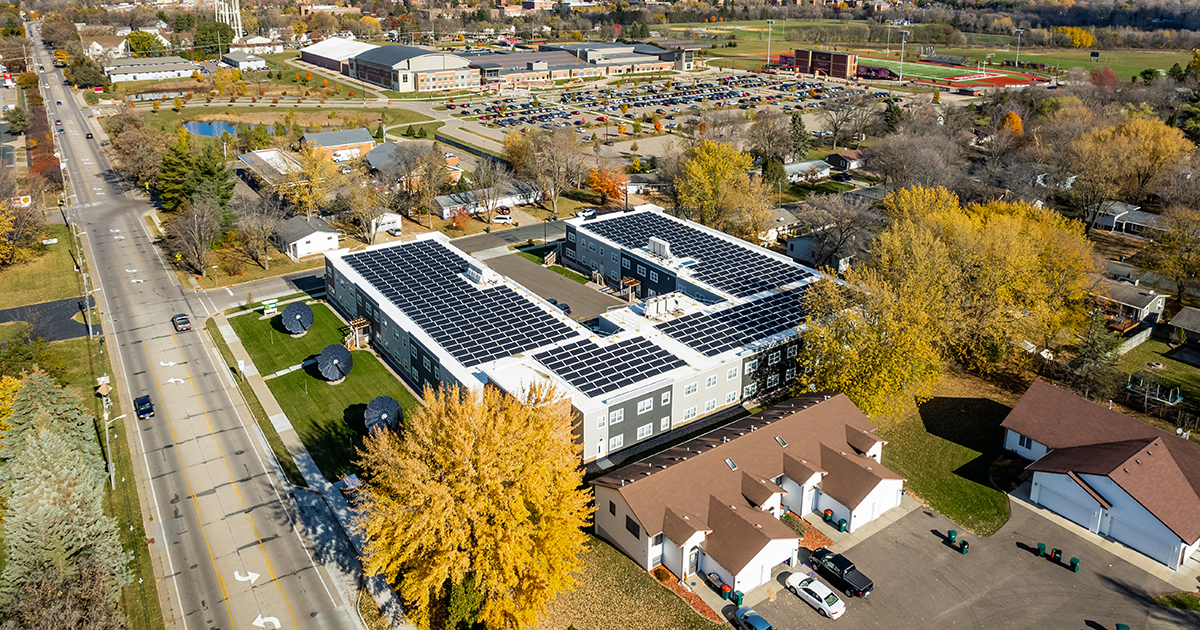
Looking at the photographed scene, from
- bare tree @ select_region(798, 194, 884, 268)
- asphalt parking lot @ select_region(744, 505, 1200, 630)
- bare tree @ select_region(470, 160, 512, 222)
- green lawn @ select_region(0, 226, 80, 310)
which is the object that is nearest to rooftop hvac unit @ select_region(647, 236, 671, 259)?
bare tree @ select_region(798, 194, 884, 268)

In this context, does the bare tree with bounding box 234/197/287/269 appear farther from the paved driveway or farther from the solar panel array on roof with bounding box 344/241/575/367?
the paved driveway

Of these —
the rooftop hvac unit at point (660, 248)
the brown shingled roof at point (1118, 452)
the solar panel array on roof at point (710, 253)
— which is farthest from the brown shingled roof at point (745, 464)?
the rooftop hvac unit at point (660, 248)

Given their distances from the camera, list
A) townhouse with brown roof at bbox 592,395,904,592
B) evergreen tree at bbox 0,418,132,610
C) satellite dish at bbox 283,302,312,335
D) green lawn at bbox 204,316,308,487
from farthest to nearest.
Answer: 1. satellite dish at bbox 283,302,312,335
2. green lawn at bbox 204,316,308,487
3. townhouse with brown roof at bbox 592,395,904,592
4. evergreen tree at bbox 0,418,132,610

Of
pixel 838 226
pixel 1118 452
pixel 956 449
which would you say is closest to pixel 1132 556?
pixel 1118 452

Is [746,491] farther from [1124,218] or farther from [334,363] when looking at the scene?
[1124,218]

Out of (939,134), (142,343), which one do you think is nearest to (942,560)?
(142,343)

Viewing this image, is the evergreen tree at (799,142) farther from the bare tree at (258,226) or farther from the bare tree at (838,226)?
the bare tree at (258,226)

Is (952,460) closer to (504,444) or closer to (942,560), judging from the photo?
(942,560)
